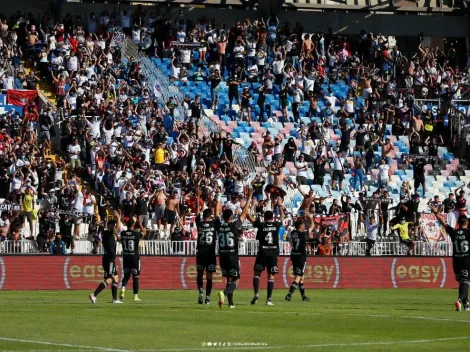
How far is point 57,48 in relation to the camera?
1796 inches

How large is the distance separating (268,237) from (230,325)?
7370mm

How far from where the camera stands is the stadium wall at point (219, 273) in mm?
35281

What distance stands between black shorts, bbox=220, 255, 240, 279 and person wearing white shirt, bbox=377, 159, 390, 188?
2146 cm

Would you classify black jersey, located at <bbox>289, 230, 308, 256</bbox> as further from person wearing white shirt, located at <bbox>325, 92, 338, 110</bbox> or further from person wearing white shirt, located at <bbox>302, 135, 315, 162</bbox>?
person wearing white shirt, located at <bbox>325, 92, 338, 110</bbox>

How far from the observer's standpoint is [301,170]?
149ft

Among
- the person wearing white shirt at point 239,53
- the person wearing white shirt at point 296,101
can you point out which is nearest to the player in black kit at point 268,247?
the person wearing white shirt at point 296,101

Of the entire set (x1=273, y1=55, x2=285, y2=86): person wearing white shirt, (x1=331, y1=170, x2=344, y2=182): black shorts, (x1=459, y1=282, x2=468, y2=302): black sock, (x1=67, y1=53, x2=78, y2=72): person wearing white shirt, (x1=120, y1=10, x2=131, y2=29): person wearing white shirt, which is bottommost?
(x1=459, y1=282, x2=468, y2=302): black sock

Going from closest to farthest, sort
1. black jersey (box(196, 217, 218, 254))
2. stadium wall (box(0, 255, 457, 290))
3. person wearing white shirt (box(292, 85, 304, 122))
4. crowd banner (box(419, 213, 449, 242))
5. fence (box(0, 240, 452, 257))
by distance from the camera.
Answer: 1. black jersey (box(196, 217, 218, 254))
2. stadium wall (box(0, 255, 457, 290))
3. fence (box(0, 240, 452, 257))
4. crowd banner (box(419, 213, 449, 242))
5. person wearing white shirt (box(292, 85, 304, 122))

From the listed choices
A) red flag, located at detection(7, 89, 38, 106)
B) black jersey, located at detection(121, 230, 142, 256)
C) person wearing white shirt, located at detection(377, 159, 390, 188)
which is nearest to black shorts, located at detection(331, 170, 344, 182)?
person wearing white shirt, located at detection(377, 159, 390, 188)

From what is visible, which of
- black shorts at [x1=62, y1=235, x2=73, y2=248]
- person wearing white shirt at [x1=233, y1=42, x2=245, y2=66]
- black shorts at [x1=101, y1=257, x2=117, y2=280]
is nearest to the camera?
black shorts at [x1=101, y1=257, x2=117, y2=280]

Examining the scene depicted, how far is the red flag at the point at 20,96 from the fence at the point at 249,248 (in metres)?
8.19

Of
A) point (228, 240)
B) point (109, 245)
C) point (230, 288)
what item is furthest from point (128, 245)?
point (230, 288)

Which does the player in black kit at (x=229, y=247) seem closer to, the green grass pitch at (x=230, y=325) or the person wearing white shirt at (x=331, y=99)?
the green grass pitch at (x=230, y=325)

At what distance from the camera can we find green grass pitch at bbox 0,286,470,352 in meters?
16.9
